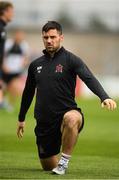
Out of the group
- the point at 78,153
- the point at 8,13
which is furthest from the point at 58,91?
the point at 8,13

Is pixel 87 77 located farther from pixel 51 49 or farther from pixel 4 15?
pixel 4 15

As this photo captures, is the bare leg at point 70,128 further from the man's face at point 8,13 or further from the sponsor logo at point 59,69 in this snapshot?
the man's face at point 8,13

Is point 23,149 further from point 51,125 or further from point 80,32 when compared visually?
point 80,32

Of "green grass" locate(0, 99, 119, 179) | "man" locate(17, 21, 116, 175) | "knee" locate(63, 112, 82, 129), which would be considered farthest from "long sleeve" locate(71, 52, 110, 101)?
"green grass" locate(0, 99, 119, 179)

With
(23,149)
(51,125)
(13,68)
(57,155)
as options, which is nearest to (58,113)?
(51,125)

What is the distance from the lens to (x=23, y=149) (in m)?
17.0

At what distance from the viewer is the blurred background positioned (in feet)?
161

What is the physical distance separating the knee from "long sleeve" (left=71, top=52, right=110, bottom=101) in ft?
1.27

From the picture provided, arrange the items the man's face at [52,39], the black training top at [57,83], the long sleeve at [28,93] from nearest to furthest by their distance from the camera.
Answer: the man's face at [52,39], the black training top at [57,83], the long sleeve at [28,93]

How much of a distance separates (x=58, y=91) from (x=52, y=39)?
2.23ft

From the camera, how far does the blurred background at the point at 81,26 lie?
161 ft

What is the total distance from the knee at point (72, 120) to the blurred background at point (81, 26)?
114 feet

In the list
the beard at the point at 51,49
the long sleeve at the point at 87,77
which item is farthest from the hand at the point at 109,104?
the beard at the point at 51,49

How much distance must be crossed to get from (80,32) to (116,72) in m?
4.87
